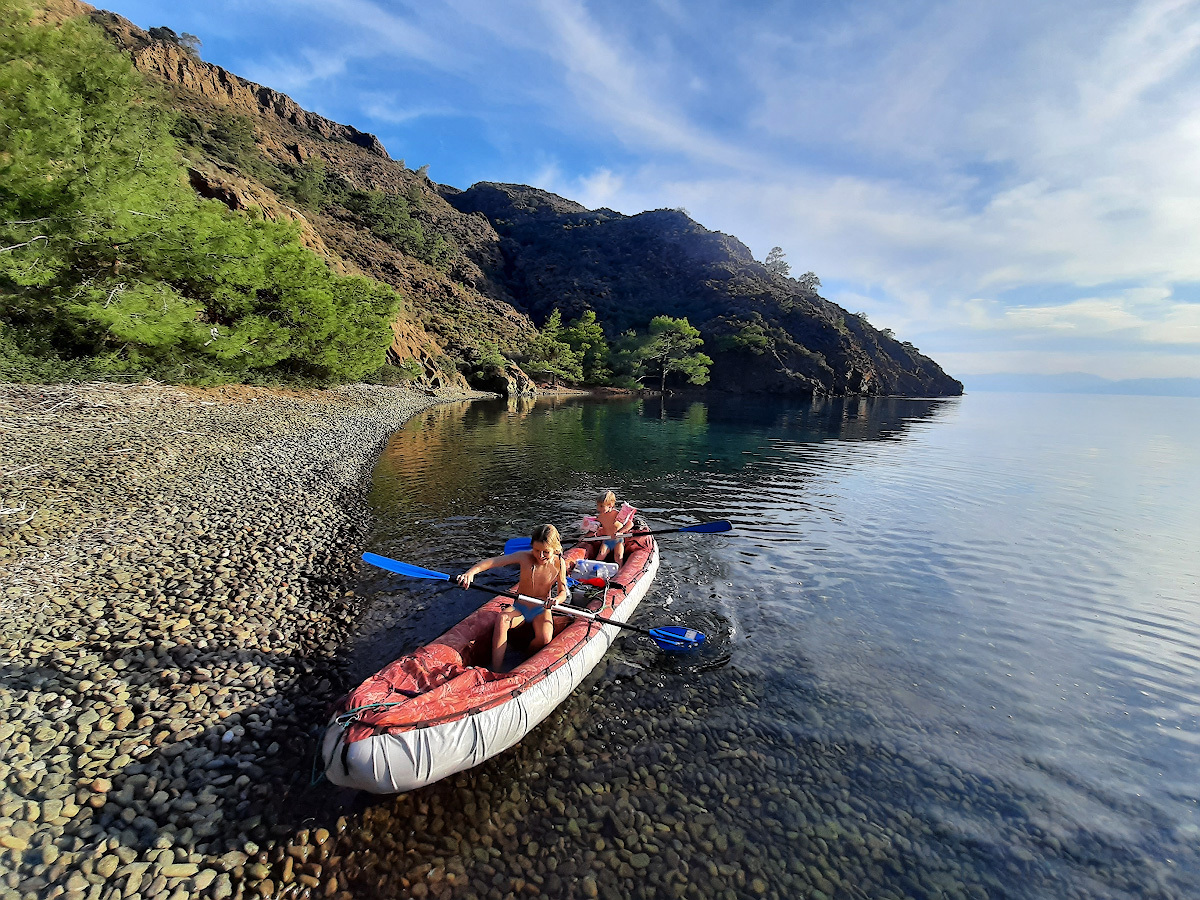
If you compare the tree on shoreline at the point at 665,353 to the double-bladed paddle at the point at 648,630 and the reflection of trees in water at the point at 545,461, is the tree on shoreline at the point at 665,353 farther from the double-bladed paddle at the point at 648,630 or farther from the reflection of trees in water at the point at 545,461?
the double-bladed paddle at the point at 648,630

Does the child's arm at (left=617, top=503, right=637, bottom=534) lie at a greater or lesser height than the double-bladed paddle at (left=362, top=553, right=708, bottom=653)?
greater

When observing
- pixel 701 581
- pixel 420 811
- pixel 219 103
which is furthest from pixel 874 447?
pixel 219 103

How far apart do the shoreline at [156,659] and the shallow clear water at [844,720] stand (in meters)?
1.03

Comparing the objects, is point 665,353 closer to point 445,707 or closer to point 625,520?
point 625,520

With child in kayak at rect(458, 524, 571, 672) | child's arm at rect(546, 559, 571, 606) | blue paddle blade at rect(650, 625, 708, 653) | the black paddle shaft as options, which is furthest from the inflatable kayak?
blue paddle blade at rect(650, 625, 708, 653)

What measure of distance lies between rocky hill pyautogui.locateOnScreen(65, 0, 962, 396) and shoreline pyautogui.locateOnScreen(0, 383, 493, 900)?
41449 mm

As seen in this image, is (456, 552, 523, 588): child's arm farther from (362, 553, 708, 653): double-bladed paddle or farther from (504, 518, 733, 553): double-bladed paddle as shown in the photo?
(504, 518, 733, 553): double-bladed paddle

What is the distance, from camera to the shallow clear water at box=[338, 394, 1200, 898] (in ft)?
15.0

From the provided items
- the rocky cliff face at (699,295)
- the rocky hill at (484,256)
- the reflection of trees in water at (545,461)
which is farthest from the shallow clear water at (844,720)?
the rocky cliff face at (699,295)

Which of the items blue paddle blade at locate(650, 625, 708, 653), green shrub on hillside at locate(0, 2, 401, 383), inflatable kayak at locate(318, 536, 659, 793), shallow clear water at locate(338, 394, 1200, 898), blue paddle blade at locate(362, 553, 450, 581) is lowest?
shallow clear water at locate(338, 394, 1200, 898)

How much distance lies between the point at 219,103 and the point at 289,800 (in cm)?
11155

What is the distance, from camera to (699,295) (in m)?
110

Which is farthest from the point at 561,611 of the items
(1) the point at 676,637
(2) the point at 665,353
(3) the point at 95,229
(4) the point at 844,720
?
(2) the point at 665,353

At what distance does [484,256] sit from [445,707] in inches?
4688
